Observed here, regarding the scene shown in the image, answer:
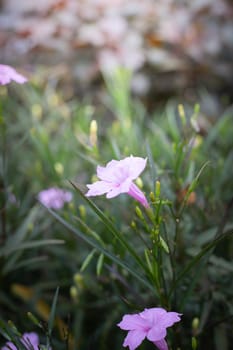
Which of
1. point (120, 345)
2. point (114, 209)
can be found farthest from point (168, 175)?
point (120, 345)

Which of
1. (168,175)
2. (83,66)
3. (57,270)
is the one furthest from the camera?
(83,66)

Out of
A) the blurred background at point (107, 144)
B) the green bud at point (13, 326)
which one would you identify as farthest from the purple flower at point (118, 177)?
the green bud at point (13, 326)

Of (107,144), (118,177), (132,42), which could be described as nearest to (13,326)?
(118,177)

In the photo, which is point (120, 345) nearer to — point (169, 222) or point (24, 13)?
point (169, 222)

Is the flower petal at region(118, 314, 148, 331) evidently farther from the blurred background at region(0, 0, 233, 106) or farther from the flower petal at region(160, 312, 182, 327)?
the blurred background at region(0, 0, 233, 106)

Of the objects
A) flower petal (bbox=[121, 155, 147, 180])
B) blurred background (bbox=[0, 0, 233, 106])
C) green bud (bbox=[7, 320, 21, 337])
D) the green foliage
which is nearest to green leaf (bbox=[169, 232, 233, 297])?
the green foliage

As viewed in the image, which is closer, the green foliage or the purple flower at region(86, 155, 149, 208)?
the purple flower at region(86, 155, 149, 208)

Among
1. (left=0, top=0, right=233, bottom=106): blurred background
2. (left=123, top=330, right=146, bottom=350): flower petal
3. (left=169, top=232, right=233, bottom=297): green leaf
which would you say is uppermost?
(left=0, top=0, right=233, bottom=106): blurred background
